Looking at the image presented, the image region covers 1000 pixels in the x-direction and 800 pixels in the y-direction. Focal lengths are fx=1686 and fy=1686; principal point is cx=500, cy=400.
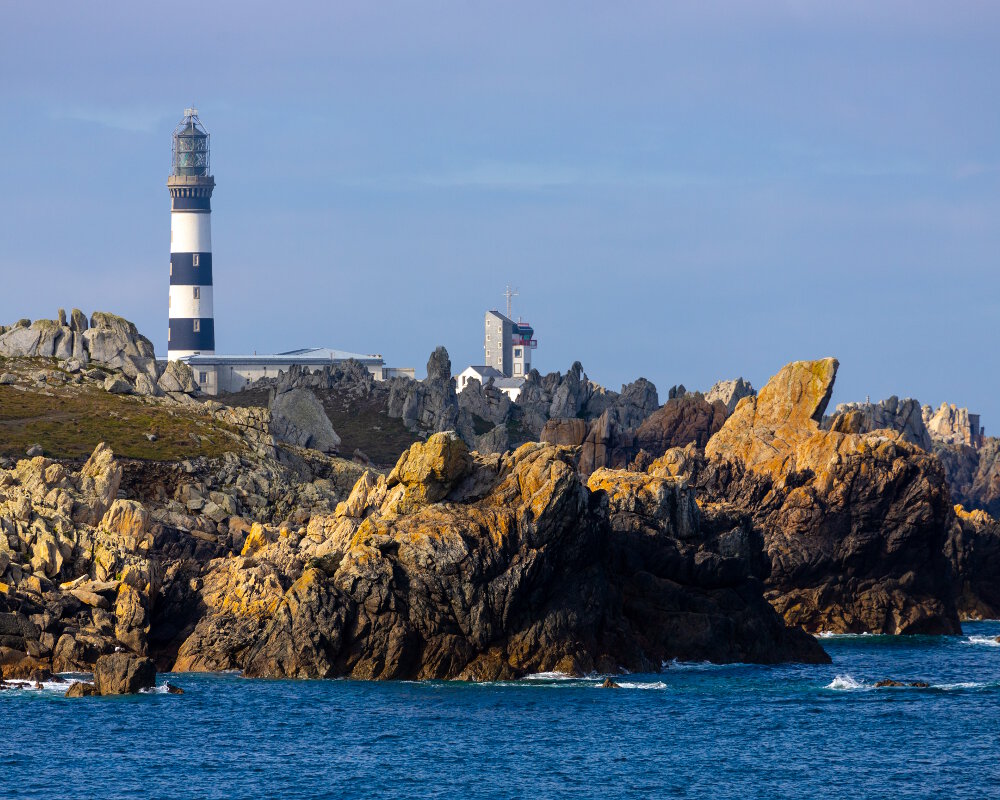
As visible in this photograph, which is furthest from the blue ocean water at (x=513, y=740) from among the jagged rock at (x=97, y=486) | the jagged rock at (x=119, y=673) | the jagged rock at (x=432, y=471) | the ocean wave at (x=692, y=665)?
the jagged rock at (x=97, y=486)

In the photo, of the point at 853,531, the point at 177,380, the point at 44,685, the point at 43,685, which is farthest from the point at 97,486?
the point at 177,380

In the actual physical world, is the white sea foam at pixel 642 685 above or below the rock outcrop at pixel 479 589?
below

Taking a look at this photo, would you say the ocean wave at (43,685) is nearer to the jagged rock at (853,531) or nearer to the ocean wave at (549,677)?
the ocean wave at (549,677)

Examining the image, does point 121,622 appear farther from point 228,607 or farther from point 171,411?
point 171,411

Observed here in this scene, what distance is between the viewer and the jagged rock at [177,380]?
17812cm

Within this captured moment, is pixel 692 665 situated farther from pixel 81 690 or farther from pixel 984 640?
pixel 984 640

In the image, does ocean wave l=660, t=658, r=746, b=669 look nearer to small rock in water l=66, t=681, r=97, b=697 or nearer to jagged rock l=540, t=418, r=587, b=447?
small rock in water l=66, t=681, r=97, b=697

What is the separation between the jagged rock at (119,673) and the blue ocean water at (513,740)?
86 centimetres

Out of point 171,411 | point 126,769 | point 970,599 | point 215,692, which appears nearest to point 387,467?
point 171,411

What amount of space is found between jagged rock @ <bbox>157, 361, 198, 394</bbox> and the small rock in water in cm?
9140

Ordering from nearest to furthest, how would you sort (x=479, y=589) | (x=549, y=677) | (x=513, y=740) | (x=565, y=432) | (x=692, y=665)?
(x=513, y=740) < (x=479, y=589) < (x=549, y=677) < (x=692, y=665) < (x=565, y=432)

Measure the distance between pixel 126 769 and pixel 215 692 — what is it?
1629 centimetres

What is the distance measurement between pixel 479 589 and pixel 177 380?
314 feet

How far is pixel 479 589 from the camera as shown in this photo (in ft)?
300
